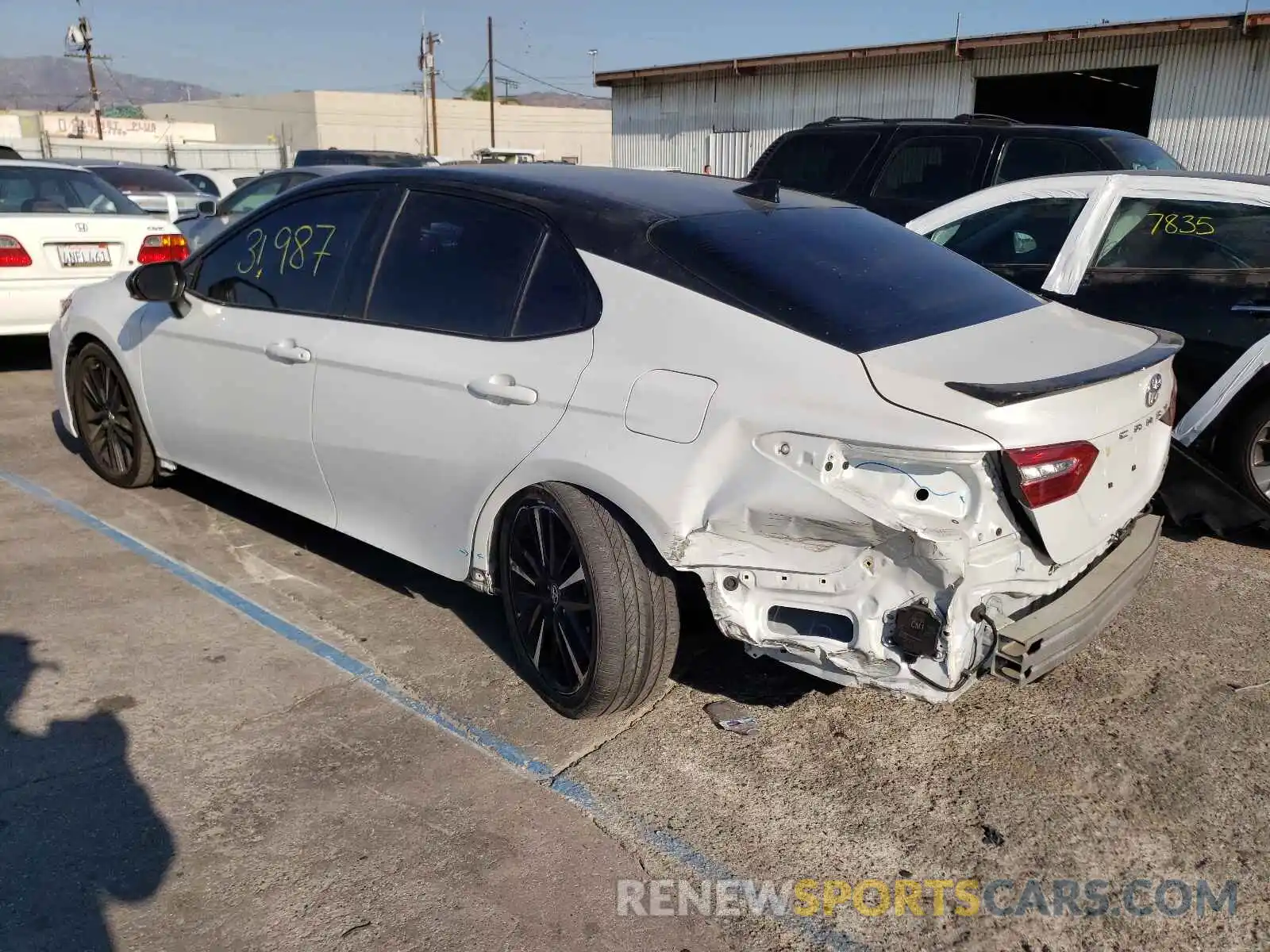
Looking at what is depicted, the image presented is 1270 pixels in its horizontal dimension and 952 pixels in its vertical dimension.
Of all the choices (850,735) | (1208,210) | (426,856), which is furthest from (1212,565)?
(426,856)

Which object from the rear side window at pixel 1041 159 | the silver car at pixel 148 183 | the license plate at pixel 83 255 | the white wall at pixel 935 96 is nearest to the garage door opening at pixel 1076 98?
the white wall at pixel 935 96

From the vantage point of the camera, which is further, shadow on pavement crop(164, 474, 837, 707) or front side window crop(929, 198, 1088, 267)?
front side window crop(929, 198, 1088, 267)

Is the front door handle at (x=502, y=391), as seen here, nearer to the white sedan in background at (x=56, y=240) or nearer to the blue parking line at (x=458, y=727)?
the blue parking line at (x=458, y=727)

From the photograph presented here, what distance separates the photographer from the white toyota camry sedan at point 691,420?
8.87 ft

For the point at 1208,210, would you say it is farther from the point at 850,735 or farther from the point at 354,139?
the point at 354,139

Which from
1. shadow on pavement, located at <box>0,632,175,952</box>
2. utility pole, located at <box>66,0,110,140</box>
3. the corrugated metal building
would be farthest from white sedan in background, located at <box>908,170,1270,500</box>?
utility pole, located at <box>66,0,110,140</box>

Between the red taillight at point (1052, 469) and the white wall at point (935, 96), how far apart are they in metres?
16.4

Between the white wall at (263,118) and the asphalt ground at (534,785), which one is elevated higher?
the white wall at (263,118)

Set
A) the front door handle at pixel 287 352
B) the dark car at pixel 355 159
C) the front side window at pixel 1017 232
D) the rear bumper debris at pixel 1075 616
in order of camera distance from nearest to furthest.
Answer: the rear bumper debris at pixel 1075 616 → the front door handle at pixel 287 352 → the front side window at pixel 1017 232 → the dark car at pixel 355 159

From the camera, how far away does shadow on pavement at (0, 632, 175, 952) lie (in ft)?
8.32

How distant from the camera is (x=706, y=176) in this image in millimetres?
4336

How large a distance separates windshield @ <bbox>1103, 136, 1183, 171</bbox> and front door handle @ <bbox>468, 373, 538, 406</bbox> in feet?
17.9

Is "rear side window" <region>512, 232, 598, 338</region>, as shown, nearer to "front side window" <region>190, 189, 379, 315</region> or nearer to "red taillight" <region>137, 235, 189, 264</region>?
"front side window" <region>190, 189, 379, 315</region>

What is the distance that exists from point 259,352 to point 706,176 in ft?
6.32
